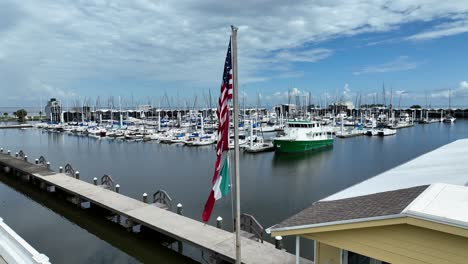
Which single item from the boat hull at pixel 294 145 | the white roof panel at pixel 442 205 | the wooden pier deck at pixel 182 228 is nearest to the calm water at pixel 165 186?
the wooden pier deck at pixel 182 228

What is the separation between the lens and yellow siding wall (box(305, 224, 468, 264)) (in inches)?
215

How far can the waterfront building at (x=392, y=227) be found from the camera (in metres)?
5.45

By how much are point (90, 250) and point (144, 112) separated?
129 metres

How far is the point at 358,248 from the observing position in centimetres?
659

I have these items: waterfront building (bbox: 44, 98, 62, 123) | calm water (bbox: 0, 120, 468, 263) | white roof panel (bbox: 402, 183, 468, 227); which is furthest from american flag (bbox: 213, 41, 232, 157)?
waterfront building (bbox: 44, 98, 62, 123)

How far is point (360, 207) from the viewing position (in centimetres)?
703

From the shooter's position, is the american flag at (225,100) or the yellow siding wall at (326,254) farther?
the american flag at (225,100)

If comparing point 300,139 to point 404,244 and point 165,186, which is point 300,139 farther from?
point 404,244

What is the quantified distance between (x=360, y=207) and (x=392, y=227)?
0.98 meters

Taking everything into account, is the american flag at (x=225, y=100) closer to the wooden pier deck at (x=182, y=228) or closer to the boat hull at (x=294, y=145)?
the wooden pier deck at (x=182, y=228)

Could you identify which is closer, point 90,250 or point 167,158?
point 90,250

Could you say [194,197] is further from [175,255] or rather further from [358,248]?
[358,248]

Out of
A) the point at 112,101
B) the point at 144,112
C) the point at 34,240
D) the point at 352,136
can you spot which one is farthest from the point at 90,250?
the point at 144,112

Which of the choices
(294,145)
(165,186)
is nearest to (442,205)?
(165,186)
